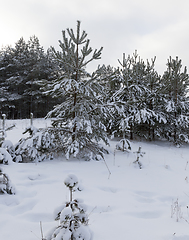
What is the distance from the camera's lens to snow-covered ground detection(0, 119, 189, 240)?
200 cm

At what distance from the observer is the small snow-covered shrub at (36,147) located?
4.68 metres

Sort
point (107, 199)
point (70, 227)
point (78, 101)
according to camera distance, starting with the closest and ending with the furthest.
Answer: point (70, 227)
point (107, 199)
point (78, 101)

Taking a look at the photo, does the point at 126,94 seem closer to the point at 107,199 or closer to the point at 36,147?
the point at 36,147

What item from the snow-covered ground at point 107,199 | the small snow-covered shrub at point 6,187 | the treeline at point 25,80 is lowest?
the snow-covered ground at point 107,199

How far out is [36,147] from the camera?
482 cm

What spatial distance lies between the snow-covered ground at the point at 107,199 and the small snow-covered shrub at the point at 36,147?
12.3 inches

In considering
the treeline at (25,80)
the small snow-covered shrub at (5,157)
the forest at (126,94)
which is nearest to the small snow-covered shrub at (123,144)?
the forest at (126,94)

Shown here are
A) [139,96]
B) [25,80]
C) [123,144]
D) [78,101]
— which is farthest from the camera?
[25,80]

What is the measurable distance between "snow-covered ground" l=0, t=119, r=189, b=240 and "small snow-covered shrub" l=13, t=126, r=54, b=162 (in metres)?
0.31

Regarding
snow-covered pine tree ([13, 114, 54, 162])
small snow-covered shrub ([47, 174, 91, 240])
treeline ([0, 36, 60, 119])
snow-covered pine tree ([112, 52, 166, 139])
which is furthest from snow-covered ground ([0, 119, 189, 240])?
treeline ([0, 36, 60, 119])

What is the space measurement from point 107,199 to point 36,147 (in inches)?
110

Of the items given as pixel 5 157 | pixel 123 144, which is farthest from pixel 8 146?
pixel 123 144

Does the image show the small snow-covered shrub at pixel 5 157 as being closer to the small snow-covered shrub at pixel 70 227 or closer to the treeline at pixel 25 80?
the small snow-covered shrub at pixel 70 227

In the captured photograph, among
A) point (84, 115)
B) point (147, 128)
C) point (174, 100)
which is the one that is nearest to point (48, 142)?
point (84, 115)
